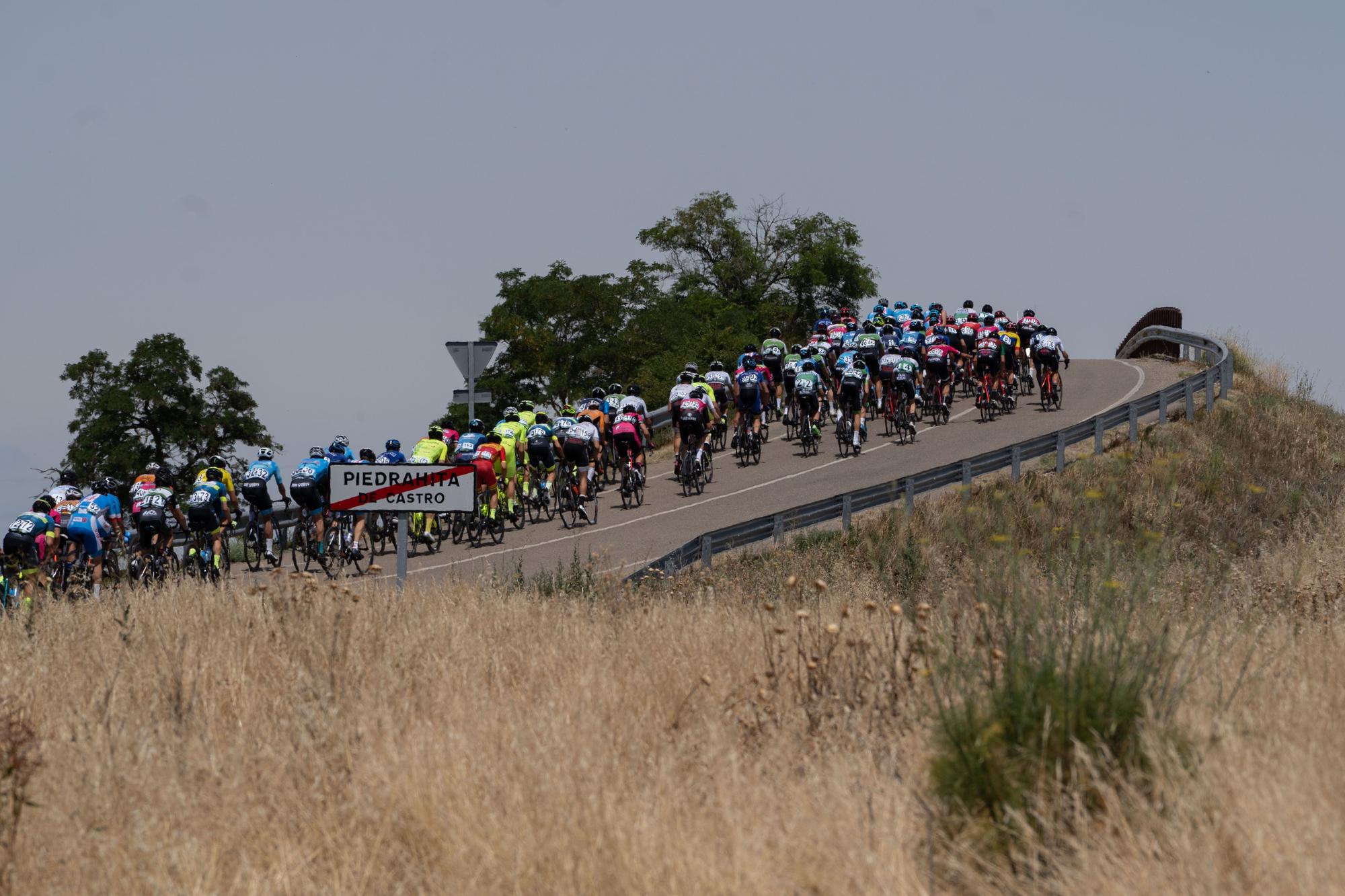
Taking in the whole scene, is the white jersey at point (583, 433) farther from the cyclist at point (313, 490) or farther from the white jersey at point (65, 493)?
the white jersey at point (65, 493)

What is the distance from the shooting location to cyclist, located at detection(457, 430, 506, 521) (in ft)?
80.4

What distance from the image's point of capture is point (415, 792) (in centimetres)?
657

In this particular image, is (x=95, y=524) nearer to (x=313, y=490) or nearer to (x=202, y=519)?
(x=202, y=519)

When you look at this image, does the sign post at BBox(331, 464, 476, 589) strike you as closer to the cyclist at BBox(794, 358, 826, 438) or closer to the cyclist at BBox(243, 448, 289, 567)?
the cyclist at BBox(243, 448, 289, 567)

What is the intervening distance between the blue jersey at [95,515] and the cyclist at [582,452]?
26.1 ft

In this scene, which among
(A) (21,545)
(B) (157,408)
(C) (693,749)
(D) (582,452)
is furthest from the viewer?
(B) (157,408)

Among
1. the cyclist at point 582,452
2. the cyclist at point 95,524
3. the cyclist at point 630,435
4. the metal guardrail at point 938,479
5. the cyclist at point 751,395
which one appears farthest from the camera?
the cyclist at point 751,395

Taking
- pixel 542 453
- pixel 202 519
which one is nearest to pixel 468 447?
pixel 542 453

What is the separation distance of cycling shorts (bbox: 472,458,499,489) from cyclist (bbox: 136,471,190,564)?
497cm

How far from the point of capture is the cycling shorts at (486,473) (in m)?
24.4

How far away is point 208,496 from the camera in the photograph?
21.3 metres

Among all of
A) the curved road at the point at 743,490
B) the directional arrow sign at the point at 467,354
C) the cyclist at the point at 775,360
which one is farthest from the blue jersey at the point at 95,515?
the cyclist at the point at 775,360

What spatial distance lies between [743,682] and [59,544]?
14.1 metres

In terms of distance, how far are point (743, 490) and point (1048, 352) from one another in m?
9.74
